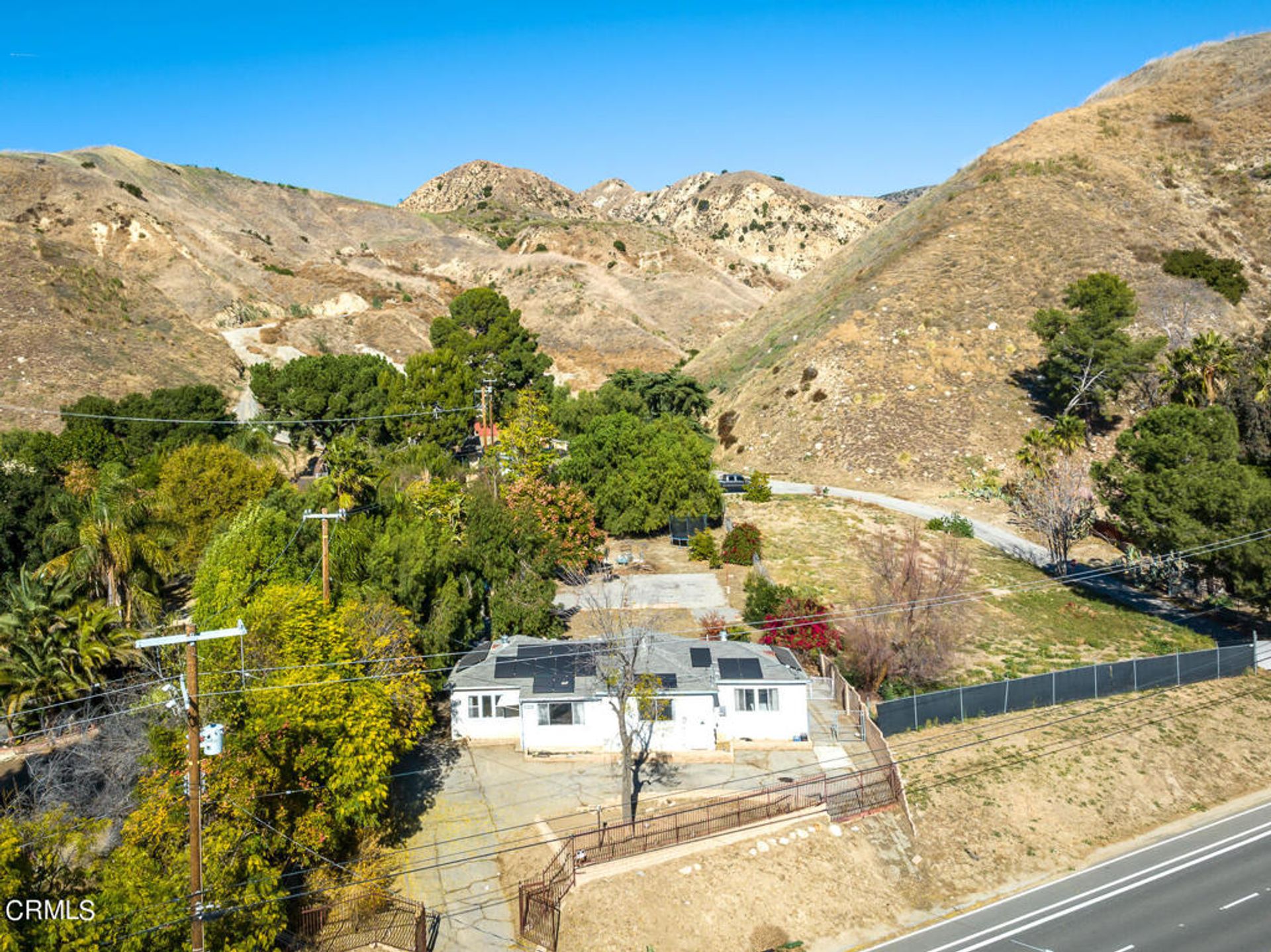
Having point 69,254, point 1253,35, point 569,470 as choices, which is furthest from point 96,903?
point 1253,35

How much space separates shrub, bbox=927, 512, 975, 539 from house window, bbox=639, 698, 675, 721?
31.8 metres

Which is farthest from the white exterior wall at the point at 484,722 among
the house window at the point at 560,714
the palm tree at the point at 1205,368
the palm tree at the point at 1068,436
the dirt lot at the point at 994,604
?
the palm tree at the point at 1205,368

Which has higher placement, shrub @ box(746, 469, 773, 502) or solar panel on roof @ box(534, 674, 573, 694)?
shrub @ box(746, 469, 773, 502)

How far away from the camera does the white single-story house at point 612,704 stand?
27688mm

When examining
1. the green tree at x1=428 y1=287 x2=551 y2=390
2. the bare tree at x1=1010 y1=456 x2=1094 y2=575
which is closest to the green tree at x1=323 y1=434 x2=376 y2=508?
the green tree at x1=428 y1=287 x2=551 y2=390

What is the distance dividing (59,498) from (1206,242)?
101657 mm

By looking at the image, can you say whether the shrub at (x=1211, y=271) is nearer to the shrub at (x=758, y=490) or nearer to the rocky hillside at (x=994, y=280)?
the rocky hillside at (x=994, y=280)

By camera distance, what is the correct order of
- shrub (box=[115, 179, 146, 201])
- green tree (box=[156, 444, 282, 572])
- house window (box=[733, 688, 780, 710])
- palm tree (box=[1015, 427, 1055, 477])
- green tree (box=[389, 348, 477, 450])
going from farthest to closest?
shrub (box=[115, 179, 146, 201])
green tree (box=[389, 348, 477, 450])
palm tree (box=[1015, 427, 1055, 477])
green tree (box=[156, 444, 282, 572])
house window (box=[733, 688, 780, 710])

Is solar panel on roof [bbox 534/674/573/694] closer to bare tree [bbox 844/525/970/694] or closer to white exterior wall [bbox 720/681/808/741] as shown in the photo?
white exterior wall [bbox 720/681/808/741]

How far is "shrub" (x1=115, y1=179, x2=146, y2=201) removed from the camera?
4759 inches

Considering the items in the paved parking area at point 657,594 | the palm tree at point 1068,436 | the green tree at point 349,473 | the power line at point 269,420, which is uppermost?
the power line at point 269,420

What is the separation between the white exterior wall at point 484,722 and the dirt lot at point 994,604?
17.5 metres

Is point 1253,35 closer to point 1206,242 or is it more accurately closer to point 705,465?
point 1206,242

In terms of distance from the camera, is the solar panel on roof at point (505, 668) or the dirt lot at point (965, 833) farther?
the solar panel on roof at point (505, 668)
